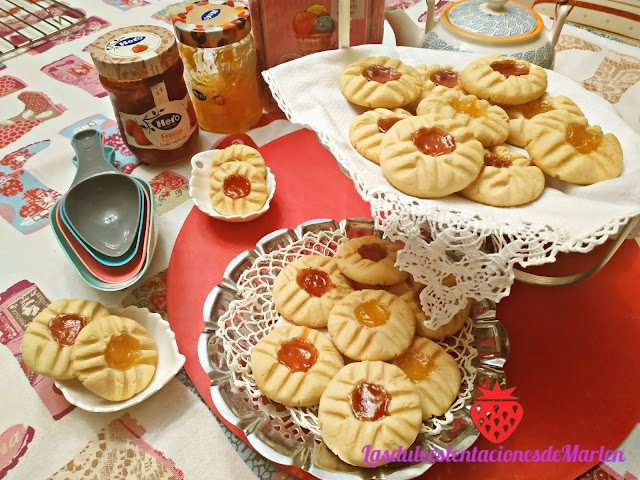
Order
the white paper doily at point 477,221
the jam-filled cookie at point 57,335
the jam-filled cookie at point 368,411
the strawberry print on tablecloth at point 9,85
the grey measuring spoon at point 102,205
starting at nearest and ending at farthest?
the white paper doily at point 477,221, the jam-filled cookie at point 368,411, the jam-filled cookie at point 57,335, the grey measuring spoon at point 102,205, the strawberry print on tablecloth at point 9,85

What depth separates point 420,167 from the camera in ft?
2.26

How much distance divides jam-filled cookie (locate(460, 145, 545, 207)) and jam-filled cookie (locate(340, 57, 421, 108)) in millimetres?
233

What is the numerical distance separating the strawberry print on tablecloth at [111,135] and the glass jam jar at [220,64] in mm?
244

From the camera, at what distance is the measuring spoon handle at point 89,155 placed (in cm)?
118

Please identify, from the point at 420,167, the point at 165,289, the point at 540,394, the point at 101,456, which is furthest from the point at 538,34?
the point at 101,456

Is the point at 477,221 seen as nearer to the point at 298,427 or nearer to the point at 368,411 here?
the point at 368,411

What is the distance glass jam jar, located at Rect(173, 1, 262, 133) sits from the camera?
1174 mm

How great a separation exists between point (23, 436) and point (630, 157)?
120cm

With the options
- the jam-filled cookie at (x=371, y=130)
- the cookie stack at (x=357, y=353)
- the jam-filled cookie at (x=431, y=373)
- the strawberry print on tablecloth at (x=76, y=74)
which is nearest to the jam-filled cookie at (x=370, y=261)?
the cookie stack at (x=357, y=353)

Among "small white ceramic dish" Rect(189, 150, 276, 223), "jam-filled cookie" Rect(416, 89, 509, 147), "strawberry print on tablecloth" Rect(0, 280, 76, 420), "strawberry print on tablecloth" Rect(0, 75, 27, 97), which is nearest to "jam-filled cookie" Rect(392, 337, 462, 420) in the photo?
"jam-filled cookie" Rect(416, 89, 509, 147)

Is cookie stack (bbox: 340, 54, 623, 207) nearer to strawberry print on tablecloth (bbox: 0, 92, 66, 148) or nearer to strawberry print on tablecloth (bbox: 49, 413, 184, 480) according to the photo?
strawberry print on tablecloth (bbox: 49, 413, 184, 480)

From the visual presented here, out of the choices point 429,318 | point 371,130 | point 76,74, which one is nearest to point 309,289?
point 429,318

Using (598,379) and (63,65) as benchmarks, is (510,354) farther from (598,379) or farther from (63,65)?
(63,65)

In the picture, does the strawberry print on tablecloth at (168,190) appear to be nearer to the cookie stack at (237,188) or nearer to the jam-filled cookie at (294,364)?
the cookie stack at (237,188)
